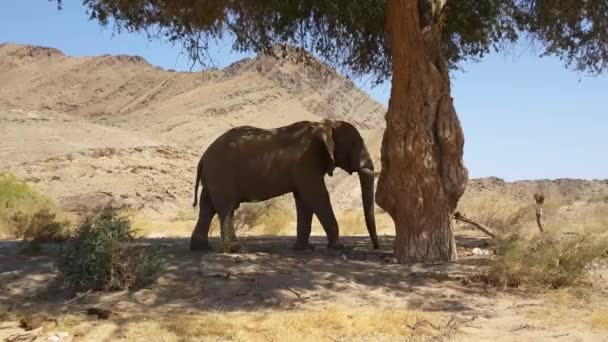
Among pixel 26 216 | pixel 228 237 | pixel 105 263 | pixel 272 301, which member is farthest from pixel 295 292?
pixel 26 216

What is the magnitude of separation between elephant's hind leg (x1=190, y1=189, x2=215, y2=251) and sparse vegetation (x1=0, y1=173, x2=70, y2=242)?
256 centimetres

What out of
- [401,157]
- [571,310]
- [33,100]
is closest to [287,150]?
[401,157]

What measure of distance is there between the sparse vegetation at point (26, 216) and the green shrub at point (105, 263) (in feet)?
12.5

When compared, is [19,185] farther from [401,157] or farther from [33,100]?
[33,100]

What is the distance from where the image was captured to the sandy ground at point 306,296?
22.9ft

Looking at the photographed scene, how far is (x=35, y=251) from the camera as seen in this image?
1071 cm

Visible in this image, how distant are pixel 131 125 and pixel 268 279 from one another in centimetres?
3277

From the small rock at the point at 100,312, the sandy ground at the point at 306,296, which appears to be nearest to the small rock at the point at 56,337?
the sandy ground at the point at 306,296

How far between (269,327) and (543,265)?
12.1 ft

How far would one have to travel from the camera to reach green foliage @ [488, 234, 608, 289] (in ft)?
28.3

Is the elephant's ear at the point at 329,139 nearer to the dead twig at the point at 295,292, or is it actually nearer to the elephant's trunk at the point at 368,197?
the elephant's trunk at the point at 368,197

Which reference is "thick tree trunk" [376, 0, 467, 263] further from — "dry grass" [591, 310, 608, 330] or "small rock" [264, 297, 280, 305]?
"dry grass" [591, 310, 608, 330]

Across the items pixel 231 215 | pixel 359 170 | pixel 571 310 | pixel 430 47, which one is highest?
pixel 430 47

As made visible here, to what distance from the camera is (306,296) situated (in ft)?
26.8
